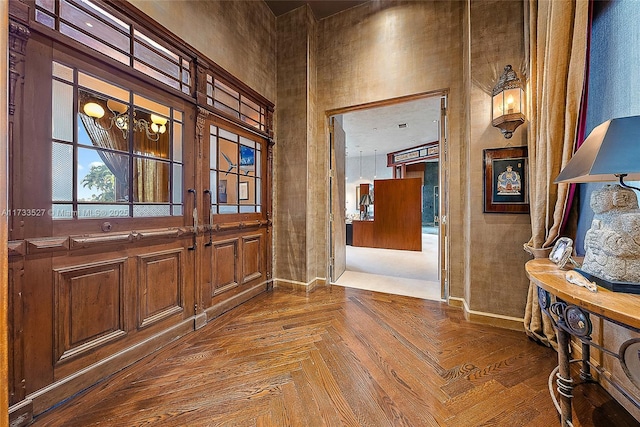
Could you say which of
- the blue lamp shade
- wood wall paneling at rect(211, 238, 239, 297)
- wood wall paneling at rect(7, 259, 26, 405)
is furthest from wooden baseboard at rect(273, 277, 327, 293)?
the blue lamp shade

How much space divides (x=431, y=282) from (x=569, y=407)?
2.76 meters

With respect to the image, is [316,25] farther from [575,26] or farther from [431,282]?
[431,282]

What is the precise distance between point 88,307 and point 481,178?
346cm

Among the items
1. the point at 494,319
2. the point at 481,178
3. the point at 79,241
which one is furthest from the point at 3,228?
the point at 494,319

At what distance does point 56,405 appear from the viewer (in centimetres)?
151

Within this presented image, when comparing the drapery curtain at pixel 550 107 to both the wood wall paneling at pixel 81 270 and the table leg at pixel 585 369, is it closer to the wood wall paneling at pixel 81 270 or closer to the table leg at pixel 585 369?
the table leg at pixel 585 369

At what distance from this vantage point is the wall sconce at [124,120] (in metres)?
1.76

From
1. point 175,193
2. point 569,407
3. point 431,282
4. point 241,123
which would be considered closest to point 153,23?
point 241,123

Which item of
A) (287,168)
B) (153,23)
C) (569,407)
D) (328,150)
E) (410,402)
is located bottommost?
(410,402)

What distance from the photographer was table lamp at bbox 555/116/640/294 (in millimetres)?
981

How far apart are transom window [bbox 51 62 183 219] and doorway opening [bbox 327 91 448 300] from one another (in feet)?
7.47

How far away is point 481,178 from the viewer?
8.34 feet

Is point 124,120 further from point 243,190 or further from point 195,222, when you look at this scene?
point 243,190

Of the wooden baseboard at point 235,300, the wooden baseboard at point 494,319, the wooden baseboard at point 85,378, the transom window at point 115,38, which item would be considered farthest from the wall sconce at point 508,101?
the wooden baseboard at point 85,378
